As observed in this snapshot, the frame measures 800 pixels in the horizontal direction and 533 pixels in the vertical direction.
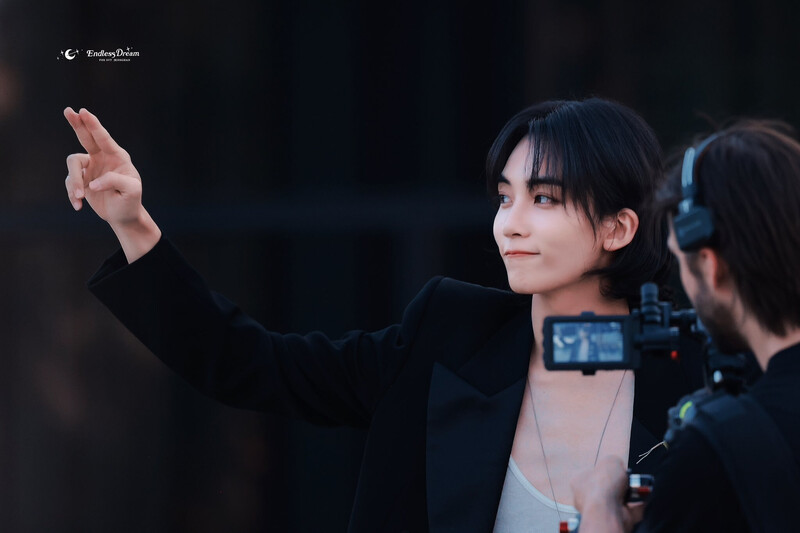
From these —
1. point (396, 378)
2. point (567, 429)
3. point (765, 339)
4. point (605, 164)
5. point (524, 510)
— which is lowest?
point (524, 510)

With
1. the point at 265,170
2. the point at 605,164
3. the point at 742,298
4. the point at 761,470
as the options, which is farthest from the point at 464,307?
the point at 265,170

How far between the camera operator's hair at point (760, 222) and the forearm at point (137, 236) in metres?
1.26

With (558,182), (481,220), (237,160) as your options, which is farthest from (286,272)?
(558,182)

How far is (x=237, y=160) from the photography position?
13.5 feet

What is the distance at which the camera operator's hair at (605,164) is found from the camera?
2.43 metres

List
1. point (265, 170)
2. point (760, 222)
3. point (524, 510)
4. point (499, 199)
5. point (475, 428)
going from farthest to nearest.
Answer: point (265, 170)
point (499, 199)
point (475, 428)
point (524, 510)
point (760, 222)

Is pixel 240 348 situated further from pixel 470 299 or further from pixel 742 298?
pixel 742 298

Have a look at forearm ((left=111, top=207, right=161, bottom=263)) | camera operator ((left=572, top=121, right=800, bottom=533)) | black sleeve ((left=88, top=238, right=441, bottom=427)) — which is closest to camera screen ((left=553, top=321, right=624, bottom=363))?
camera operator ((left=572, top=121, right=800, bottom=533))

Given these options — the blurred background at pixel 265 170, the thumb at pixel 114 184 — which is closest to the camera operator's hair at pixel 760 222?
the thumb at pixel 114 184

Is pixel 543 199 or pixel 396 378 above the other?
pixel 543 199

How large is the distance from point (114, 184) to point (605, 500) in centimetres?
121

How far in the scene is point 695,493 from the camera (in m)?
1.59

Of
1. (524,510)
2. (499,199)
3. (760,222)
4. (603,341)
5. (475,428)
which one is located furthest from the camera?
(499,199)

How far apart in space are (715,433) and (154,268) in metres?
1.33
